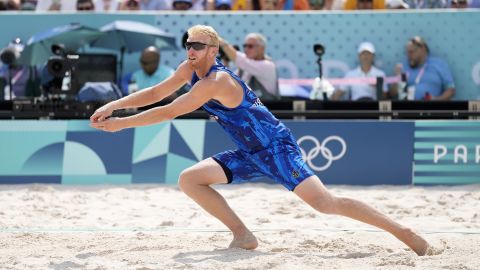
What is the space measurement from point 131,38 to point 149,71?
1.68ft

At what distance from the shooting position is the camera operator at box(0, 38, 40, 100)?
34.4ft

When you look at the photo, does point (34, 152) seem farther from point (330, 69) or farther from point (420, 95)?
point (420, 95)

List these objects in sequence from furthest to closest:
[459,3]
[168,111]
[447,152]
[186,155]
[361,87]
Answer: [459,3], [361,87], [186,155], [447,152], [168,111]

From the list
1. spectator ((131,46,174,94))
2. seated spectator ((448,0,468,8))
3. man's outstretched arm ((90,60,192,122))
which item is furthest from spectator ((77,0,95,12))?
man's outstretched arm ((90,60,192,122))

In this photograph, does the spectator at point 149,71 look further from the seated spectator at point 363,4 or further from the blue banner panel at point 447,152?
the blue banner panel at point 447,152

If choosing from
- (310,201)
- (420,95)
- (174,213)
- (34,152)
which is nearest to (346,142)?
(420,95)

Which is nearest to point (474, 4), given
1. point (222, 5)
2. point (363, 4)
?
point (363, 4)

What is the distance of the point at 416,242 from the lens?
583 centimetres

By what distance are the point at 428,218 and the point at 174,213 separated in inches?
84.4

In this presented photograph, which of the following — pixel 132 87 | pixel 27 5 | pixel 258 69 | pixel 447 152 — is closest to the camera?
pixel 447 152

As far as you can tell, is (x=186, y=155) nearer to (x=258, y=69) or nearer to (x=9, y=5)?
(x=258, y=69)

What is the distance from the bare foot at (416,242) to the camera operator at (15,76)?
19.1ft

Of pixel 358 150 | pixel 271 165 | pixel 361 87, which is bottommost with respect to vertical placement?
pixel 358 150

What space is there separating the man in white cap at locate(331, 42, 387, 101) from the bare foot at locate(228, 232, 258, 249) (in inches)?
190
